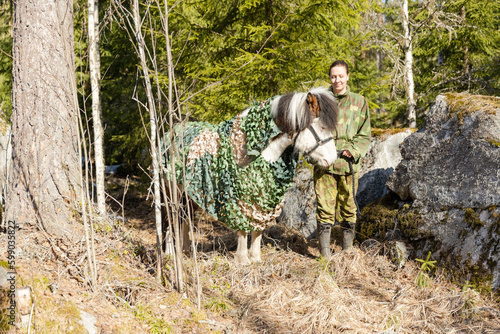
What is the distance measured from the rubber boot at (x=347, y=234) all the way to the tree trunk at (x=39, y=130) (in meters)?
3.01

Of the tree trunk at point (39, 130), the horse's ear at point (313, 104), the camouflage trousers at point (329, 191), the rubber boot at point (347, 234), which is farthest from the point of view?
the rubber boot at point (347, 234)

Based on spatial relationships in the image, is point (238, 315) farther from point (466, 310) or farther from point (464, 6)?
point (464, 6)

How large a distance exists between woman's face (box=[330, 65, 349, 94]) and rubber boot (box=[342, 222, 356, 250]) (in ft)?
5.24

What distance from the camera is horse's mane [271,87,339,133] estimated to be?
3.73m

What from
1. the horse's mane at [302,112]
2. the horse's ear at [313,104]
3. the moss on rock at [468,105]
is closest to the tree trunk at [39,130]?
the horse's mane at [302,112]

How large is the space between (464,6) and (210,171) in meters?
9.69

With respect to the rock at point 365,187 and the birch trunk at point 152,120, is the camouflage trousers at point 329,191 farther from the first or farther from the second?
the birch trunk at point 152,120

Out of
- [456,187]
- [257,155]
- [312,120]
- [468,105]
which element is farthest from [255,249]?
[468,105]

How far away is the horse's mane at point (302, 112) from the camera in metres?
3.73

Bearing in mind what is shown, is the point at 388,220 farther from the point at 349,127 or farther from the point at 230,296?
the point at 230,296

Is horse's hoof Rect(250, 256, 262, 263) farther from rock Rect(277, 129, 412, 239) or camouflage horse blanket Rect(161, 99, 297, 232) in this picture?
rock Rect(277, 129, 412, 239)

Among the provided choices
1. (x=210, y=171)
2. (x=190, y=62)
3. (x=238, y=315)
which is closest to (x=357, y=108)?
(x=210, y=171)

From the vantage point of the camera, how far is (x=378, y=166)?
5805mm

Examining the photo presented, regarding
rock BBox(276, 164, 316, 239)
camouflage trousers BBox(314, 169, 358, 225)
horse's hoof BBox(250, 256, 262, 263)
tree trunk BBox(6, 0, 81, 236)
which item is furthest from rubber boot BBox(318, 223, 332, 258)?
tree trunk BBox(6, 0, 81, 236)
